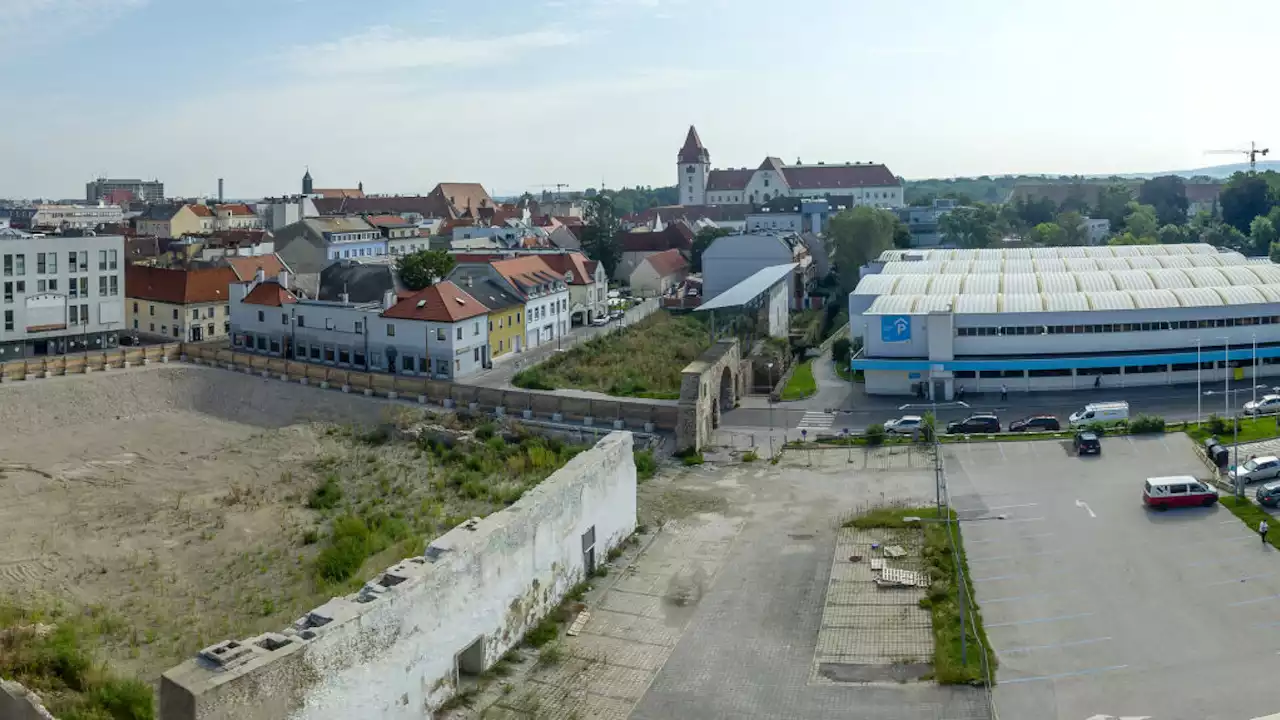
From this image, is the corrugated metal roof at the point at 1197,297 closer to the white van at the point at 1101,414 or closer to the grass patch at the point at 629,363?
the white van at the point at 1101,414

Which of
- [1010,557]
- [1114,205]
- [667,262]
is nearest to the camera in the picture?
[1010,557]

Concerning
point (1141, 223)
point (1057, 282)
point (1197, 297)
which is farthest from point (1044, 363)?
point (1141, 223)

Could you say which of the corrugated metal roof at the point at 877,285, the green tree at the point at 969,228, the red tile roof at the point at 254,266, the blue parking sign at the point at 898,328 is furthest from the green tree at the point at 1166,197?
the red tile roof at the point at 254,266

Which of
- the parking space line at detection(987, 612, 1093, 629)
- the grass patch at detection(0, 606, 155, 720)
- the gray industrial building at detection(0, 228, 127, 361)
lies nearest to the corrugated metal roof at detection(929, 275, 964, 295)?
the parking space line at detection(987, 612, 1093, 629)

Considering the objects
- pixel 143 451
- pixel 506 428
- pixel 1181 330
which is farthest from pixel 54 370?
pixel 1181 330

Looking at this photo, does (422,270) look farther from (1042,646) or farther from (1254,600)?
(1254,600)

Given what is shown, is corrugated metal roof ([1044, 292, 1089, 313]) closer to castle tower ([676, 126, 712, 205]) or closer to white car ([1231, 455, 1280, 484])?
white car ([1231, 455, 1280, 484])
